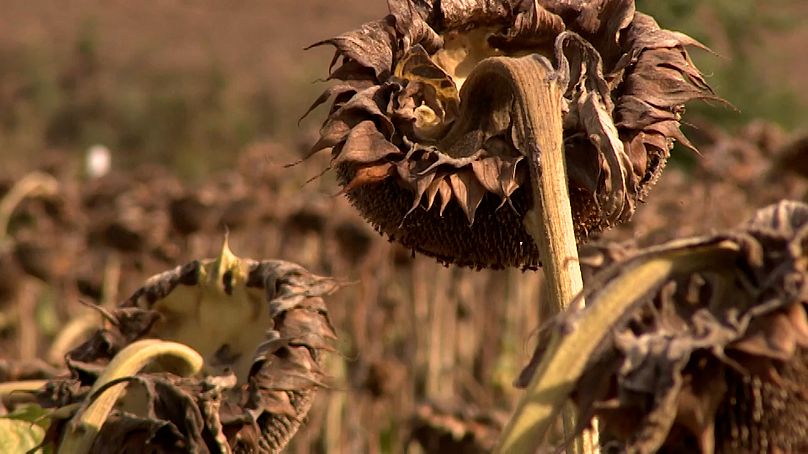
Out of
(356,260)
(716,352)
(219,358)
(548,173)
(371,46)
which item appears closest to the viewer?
(716,352)

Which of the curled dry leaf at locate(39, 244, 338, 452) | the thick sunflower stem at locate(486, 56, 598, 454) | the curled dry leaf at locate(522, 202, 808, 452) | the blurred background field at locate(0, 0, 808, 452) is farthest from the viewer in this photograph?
the blurred background field at locate(0, 0, 808, 452)

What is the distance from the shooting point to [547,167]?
4.78ft

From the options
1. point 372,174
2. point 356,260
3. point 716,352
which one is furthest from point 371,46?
point 356,260

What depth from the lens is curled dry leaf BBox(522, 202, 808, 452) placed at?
1027mm

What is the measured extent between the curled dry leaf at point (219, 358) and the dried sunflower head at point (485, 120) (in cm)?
19

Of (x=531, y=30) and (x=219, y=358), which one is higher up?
(x=531, y=30)

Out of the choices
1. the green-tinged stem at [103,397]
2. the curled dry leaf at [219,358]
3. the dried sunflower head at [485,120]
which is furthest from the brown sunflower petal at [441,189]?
the green-tinged stem at [103,397]

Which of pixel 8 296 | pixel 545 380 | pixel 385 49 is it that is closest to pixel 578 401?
pixel 545 380

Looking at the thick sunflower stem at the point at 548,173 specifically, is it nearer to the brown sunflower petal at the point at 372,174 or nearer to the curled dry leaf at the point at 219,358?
the brown sunflower petal at the point at 372,174

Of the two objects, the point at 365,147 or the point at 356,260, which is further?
the point at 356,260

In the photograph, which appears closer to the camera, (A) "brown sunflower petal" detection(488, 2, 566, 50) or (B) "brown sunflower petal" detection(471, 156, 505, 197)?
(B) "brown sunflower petal" detection(471, 156, 505, 197)

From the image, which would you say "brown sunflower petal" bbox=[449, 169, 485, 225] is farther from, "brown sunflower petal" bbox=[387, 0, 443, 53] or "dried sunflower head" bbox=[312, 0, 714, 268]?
"brown sunflower petal" bbox=[387, 0, 443, 53]

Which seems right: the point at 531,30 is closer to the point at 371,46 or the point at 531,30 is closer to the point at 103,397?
the point at 371,46

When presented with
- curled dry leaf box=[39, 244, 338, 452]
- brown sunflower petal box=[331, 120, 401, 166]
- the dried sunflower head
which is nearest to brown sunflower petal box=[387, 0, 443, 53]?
the dried sunflower head
